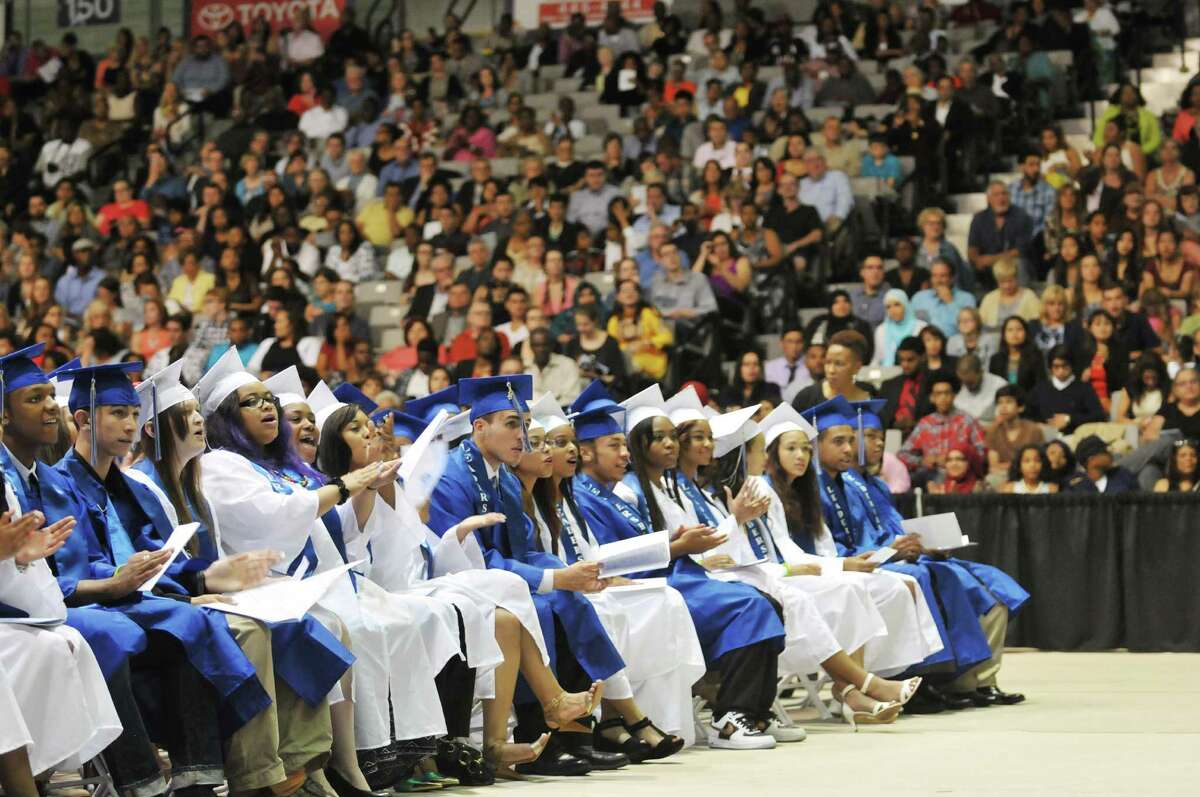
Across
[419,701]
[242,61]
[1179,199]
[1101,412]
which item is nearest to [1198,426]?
[1101,412]

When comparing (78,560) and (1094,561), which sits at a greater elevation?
(78,560)

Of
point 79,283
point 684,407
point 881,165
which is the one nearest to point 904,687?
point 684,407

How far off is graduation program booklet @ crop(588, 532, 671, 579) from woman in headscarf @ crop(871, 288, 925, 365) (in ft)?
22.3

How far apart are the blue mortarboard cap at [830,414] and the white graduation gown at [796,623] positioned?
1351 millimetres

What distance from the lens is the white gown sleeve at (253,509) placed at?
22.1 feet

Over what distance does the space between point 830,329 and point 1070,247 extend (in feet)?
5.93

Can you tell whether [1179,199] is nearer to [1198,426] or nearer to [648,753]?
[1198,426]

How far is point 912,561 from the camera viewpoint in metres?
10.1

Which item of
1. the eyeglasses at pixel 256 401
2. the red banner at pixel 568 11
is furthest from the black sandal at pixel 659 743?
the red banner at pixel 568 11

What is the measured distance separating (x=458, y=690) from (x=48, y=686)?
1929 mm

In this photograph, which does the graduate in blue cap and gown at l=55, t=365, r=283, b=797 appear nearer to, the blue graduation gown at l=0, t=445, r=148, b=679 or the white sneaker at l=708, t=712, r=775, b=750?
the blue graduation gown at l=0, t=445, r=148, b=679

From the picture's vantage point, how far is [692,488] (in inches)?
365

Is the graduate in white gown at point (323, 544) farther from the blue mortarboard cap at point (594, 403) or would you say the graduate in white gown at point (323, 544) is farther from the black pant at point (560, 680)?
the blue mortarboard cap at point (594, 403)

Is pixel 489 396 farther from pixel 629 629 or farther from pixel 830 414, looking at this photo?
pixel 830 414
